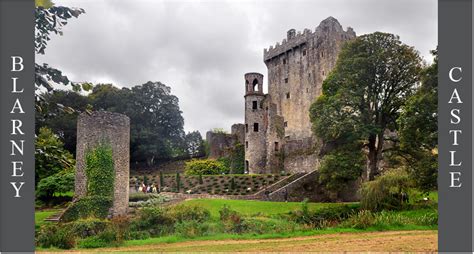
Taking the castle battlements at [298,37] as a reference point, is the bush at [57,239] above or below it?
below

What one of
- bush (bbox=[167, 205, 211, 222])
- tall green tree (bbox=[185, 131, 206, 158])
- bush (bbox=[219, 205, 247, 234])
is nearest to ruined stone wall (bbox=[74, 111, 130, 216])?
bush (bbox=[167, 205, 211, 222])

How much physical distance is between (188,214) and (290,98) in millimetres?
32969

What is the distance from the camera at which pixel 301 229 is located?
60.1ft

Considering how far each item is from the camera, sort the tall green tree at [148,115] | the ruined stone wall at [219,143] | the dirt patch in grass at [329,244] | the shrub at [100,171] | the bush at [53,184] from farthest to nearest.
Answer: the tall green tree at [148,115]
the ruined stone wall at [219,143]
the bush at [53,184]
the shrub at [100,171]
the dirt patch in grass at [329,244]

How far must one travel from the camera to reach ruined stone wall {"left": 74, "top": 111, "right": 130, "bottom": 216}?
23641 millimetres

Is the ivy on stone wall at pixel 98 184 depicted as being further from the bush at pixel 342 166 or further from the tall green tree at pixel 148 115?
the tall green tree at pixel 148 115

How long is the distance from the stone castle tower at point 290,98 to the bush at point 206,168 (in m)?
3.66

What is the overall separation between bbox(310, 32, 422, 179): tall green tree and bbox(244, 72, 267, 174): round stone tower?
1650 centimetres

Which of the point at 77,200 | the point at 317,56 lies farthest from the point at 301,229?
the point at 317,56

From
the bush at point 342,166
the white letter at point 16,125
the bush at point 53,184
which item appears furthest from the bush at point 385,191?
the bush at point 53,184

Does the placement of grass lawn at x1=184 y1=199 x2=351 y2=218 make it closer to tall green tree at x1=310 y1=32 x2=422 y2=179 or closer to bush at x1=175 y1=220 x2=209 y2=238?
bush at x1=175 y1=220 x2=209 y2=238

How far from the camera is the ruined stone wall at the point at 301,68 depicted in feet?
157

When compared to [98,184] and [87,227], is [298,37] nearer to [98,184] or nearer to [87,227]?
[98,184]

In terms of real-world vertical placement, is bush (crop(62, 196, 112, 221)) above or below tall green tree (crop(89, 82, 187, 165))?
below
